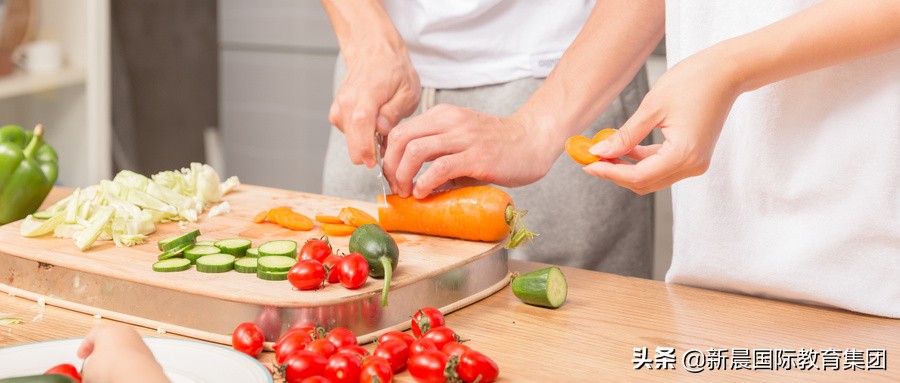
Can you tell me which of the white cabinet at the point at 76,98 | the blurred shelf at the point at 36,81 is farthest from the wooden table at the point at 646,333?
the white cabinet at the point at 76,98

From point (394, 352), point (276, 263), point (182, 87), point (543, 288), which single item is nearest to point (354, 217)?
point (276, 263)

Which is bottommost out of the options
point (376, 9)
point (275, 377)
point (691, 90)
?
point (275, 377)

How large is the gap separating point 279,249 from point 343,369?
392 mm

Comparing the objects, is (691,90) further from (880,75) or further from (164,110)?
(164,110)

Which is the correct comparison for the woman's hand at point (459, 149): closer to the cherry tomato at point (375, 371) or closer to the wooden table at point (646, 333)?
the wooden table at point (646, 333)

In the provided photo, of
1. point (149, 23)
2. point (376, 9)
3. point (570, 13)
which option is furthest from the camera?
point (149, 23)

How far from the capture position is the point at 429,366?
1171mm

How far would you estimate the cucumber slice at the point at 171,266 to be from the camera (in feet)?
4.64

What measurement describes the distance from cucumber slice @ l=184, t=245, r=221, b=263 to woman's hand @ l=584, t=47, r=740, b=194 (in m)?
0.59

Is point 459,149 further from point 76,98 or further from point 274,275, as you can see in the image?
point 76,98

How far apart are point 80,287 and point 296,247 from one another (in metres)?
0.33

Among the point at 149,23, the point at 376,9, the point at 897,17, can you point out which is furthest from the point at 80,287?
the point at 149,23

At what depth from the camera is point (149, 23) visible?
3.60 m

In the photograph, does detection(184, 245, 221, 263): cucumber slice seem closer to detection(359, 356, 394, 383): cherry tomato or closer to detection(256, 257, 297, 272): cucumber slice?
detection(256, 257, 297, 272): cucumber slice
